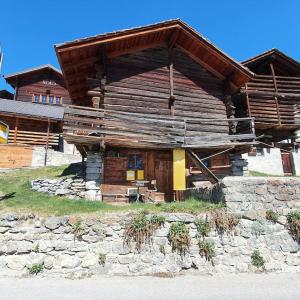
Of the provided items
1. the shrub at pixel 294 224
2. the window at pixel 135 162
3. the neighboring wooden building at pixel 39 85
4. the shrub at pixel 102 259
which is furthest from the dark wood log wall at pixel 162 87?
the neighboring wooden building at pixel 39 85

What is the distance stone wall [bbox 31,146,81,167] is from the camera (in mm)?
20000

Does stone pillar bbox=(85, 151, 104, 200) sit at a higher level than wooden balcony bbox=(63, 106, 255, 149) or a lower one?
lower

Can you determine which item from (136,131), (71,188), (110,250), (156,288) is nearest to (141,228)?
(110,250)

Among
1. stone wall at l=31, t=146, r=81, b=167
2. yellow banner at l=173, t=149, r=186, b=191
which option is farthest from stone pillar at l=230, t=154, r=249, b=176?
stone wall at l=31, t=146, r=81, b=167

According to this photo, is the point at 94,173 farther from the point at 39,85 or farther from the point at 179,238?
the point at 39,85

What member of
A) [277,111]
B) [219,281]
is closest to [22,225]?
[219,281]

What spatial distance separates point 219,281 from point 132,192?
256 inches

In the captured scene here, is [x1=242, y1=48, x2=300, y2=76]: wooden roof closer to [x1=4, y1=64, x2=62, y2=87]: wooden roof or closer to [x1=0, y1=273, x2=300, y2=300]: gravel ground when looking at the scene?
[x1=0, y1=273, x2=300, y2=300]: gravel ground

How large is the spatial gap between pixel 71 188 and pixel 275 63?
59.3 feet

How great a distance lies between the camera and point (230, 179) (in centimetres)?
993

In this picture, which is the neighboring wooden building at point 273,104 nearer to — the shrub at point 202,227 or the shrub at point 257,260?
the shrub at point 257,260

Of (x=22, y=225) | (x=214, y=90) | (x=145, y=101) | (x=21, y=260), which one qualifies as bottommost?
→ (x=21, y=260)

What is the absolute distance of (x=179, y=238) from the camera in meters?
8.57

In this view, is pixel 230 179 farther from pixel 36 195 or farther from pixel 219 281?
pixel 36 195
